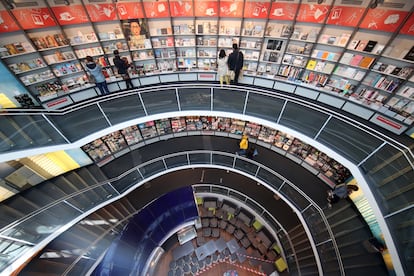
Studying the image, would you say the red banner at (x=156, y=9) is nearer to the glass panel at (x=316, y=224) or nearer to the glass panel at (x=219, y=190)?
the glass panel at (x=219, y=190)

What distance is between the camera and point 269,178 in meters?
6.11

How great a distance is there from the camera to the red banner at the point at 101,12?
198 inches

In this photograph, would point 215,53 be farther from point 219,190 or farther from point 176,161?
point 219,190

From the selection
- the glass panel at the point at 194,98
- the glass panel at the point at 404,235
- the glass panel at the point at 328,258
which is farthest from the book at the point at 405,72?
the glass panel at the point at 194,98

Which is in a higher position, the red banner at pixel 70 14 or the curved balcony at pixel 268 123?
the red banner at pixel 70 14

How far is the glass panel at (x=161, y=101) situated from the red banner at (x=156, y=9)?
2.27 metres

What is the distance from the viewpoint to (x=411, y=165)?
3.24 meters

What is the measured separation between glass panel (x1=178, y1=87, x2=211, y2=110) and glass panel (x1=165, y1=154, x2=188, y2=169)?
195 centimetres

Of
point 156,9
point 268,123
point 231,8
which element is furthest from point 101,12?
point 268,123

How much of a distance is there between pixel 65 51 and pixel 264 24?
6.13 meters

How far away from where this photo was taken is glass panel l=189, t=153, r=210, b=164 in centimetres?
678

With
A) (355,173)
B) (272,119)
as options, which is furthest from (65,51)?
(355,173)

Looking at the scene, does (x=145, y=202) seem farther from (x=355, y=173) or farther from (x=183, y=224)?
A: (x=355, y=173)

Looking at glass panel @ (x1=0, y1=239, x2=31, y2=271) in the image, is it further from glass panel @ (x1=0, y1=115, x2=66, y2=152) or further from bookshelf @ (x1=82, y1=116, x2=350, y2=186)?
bookshelf @ (x1=82, y1=116, x2=350, y2=186)
